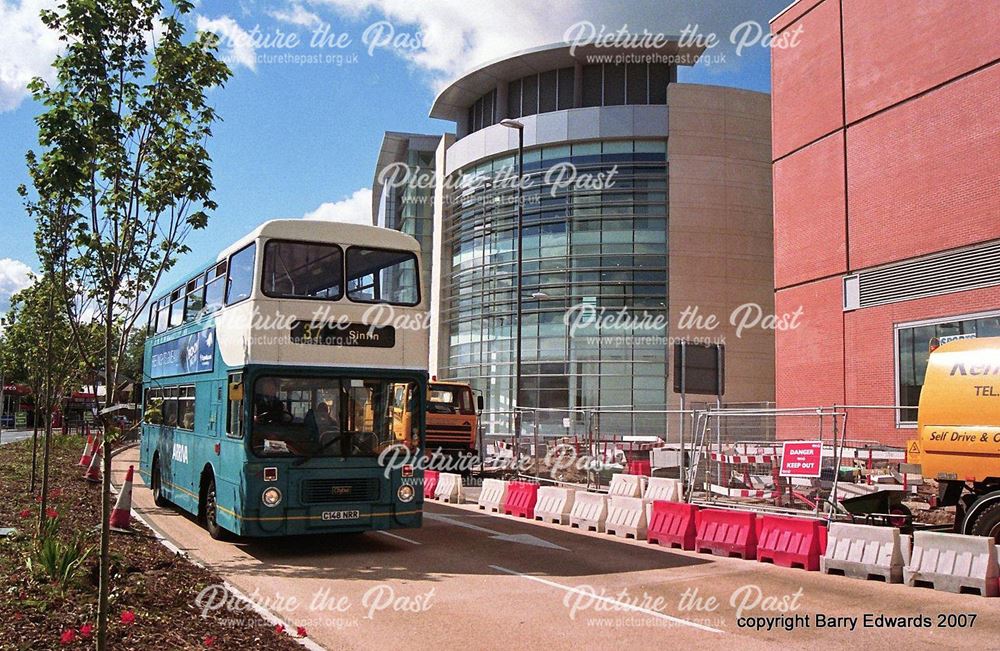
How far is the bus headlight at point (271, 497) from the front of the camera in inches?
435

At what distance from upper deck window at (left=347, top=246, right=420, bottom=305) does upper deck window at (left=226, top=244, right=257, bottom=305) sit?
1.31 m

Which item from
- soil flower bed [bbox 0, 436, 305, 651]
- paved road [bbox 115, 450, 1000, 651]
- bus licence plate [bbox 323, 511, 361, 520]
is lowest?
paved road [bbox 115, 450, 1000, 651]

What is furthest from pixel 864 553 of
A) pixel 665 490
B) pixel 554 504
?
pixel 554 504

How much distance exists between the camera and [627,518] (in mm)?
14531

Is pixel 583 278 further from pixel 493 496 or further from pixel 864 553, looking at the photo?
pixel 864 553

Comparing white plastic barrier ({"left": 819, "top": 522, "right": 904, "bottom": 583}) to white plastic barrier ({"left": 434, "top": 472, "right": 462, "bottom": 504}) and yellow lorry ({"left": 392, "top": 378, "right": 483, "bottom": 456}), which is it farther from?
yellow lorry ({"left": 392, "top": 378, "right": 483, "bottom": 456})

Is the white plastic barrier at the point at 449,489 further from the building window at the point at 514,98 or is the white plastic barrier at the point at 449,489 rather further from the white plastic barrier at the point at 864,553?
the building window at the point at 514,98

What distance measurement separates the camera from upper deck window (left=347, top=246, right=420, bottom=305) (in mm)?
11781

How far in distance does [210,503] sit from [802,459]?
9068 mm

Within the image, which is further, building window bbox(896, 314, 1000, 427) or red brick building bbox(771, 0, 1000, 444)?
red brick building bbox(771, 0, 1000, 444)

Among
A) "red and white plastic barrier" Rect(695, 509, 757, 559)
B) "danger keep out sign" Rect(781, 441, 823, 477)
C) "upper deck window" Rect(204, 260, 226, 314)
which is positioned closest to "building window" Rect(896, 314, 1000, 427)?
"danger keep out sign" Rect(781, 441, 823, 477)

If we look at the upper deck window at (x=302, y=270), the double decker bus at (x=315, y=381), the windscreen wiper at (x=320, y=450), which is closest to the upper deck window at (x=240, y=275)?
the double decker bus at (x=315, y=381)

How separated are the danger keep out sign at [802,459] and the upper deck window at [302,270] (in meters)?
7.44

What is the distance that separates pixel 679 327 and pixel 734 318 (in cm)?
358
